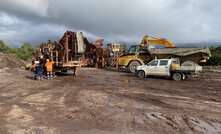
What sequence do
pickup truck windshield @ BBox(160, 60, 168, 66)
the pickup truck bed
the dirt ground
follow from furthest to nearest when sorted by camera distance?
pickup truck windshield @ BBox(160, 60, 168, 66) → the pickup truck bed → the dirt ground

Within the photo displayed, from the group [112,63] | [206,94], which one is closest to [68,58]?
[112,63]

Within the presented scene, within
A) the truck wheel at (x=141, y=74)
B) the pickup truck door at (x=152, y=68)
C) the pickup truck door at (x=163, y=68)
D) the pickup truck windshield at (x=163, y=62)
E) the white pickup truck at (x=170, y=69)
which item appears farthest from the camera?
the truck wheel at (x=141, y=74)

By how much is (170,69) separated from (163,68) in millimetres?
571

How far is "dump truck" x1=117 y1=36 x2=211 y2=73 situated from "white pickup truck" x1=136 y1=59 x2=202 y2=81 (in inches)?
131

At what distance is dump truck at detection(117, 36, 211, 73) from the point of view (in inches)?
878

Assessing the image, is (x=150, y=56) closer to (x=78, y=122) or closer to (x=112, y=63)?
(x=112, y=63)

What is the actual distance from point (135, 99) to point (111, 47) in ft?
68.0

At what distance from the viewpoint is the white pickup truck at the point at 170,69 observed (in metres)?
18.2


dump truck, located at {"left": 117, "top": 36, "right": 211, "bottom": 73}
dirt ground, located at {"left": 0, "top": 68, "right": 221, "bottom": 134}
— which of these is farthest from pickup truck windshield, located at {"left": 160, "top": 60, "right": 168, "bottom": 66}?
dirt ground, located at {"left": 0, "top": 68, "right": 221, "bottom": 134}

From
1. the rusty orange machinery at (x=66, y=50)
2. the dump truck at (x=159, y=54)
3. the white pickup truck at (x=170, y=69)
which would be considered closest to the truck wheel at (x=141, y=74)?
the white pickup truck at (x=170, y=69)

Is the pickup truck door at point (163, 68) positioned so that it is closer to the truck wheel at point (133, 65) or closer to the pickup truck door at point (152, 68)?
the pickup truck door at point (152, 68)

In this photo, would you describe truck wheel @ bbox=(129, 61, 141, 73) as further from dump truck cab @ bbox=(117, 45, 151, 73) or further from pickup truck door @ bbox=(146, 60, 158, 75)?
pickup truck door @ bbox=(146, 60, 158, 75)

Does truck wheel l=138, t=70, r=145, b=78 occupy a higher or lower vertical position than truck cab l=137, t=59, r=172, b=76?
lower

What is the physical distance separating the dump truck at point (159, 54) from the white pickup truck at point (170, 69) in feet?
10.9
